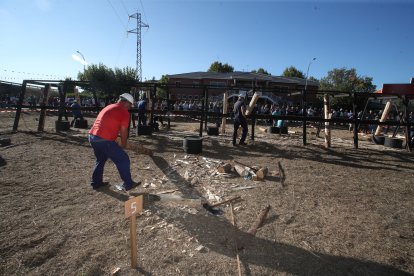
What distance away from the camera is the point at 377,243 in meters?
3.87

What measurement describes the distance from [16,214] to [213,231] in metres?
3.29

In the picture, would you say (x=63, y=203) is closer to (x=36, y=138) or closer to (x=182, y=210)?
(x=182, y=210)

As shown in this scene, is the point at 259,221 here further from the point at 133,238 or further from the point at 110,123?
the point at 110,123

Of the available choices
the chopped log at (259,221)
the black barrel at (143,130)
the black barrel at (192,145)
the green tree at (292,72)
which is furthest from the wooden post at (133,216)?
the green tree at (292,72)

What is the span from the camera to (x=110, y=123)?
517cm

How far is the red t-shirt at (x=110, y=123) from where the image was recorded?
5152 millimetres

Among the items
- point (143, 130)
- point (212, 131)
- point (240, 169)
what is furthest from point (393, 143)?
point (143, 130)

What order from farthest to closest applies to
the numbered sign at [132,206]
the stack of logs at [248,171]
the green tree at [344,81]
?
the green tree at [344,81] → the stack of logs at [248,171] → the numbered sign at [132,206]

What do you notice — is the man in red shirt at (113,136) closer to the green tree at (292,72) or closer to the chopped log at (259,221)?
the chopped log at (259,221)

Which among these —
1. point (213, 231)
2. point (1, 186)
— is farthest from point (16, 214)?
point (213, 231)

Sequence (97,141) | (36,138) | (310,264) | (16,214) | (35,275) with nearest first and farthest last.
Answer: (35,275) < (310,264) < (16,214) < (97,141) < (36,138)

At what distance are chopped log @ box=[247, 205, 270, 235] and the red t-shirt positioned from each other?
306 cm

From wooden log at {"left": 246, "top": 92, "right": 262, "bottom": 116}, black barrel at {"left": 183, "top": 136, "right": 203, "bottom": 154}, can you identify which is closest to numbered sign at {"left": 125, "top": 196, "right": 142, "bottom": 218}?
black barrel at {"left": 183, "top": 136, "right": 203, "bottom": 154}

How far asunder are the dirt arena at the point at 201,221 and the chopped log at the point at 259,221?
0.08 meters
